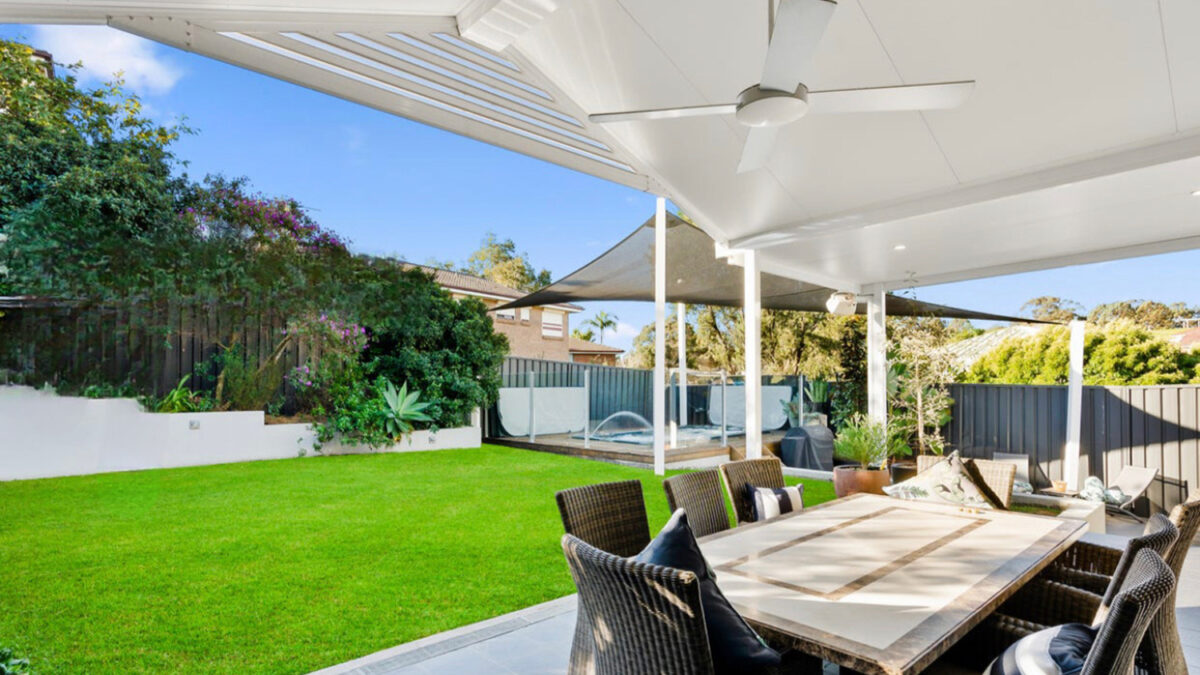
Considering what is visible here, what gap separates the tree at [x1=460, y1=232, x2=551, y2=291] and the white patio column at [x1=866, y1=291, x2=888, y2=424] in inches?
837

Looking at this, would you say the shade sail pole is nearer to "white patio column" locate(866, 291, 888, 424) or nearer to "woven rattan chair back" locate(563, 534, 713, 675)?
"white patio column" locate(866, 291, 888, 424)

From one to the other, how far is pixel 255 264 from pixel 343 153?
16.5 meters

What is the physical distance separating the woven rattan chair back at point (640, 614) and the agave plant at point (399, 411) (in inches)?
310

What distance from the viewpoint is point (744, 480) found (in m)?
3.52

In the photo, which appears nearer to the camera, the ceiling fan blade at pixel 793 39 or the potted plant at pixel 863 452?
the ceiling fan blade at pixel 793 39

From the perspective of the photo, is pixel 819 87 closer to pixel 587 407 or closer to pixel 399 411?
pixel 587 407

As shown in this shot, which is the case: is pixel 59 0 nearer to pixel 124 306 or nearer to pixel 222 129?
pixel 124 306

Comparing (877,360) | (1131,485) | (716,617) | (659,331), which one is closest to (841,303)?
(877,360)

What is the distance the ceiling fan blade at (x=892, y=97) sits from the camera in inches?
92.1

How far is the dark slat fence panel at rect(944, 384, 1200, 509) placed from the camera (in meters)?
6.17

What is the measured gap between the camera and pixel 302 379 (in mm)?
8602

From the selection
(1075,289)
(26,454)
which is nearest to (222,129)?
(26,454)

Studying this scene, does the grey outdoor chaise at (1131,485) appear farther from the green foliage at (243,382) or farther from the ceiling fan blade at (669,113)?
the green foliage at (243,382)

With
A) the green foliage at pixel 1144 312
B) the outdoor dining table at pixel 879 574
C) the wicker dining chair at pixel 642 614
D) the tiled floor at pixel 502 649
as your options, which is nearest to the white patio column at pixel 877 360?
the tiled floor at pixel 502 649
